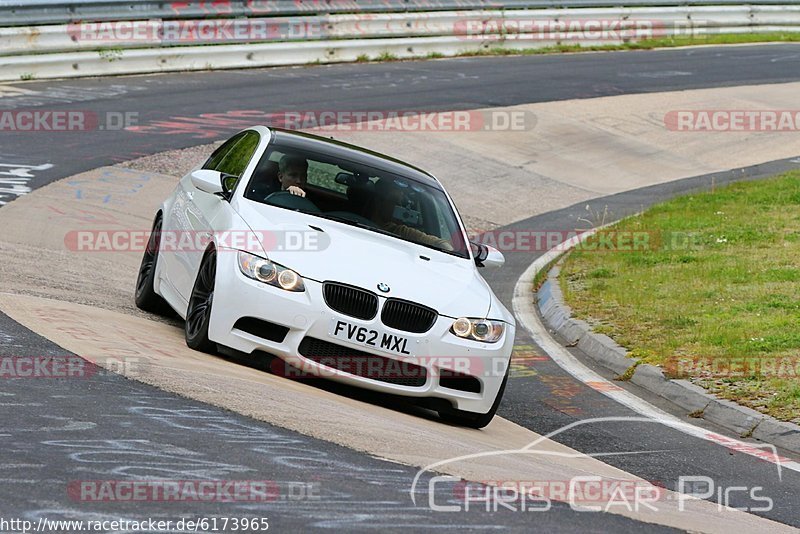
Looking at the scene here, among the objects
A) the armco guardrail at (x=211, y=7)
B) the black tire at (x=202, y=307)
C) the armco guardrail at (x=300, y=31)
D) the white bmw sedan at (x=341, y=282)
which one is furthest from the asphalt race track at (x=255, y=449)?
the armco guardrail at (x=211, y=7)

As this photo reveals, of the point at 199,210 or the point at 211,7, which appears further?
the point at 211,7

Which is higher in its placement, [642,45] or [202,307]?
[202,307]

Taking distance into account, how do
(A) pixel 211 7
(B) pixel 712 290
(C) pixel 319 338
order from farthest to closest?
(A) pixel 211 7 < (B) pixel 712 290 < (C) pixel 319 338

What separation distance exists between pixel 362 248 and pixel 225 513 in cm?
352

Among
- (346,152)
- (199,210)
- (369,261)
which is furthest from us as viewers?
(346,152)

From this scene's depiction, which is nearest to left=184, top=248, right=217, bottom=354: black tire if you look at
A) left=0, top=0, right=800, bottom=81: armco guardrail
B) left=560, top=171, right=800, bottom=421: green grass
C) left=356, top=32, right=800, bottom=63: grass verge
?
left=560, top=171, right=800, bottom=421: green grass

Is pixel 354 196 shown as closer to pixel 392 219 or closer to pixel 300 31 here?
pixel 392 219

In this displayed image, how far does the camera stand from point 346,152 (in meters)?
9.72

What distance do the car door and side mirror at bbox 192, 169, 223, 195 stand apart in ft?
0.38

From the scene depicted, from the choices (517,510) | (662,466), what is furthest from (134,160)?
(517,510)

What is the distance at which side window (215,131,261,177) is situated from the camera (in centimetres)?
957

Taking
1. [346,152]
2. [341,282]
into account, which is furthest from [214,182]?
[341,282]

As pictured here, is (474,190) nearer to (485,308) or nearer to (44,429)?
(485,308)

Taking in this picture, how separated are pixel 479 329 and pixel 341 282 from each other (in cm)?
96
